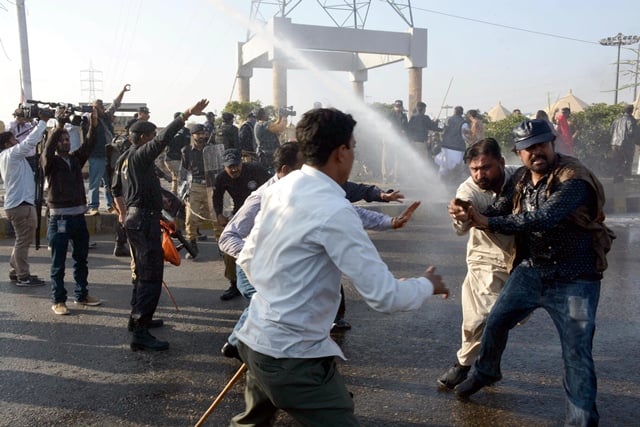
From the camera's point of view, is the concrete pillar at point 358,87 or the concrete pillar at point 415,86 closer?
the concrete pillar at point 415,86

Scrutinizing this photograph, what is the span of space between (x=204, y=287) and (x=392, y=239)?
354cm

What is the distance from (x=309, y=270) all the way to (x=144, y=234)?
3.05m

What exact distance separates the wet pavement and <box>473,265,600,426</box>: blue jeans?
497mm

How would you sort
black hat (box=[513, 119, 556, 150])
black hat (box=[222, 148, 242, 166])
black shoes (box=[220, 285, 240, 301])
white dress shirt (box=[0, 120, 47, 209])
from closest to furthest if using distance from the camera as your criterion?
1. black hat (box=[513, 119, 556, 150])
2. black hat (box=[222, 148, 242, 166])
3. black shoes (box=[220, 285, 240, 301])
4. white dress shirt (box=[0, 120, 47, 209])

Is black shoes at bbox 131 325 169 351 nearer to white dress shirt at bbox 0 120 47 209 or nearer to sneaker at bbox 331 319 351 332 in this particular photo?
sneaker at bbox 331 319 351 332

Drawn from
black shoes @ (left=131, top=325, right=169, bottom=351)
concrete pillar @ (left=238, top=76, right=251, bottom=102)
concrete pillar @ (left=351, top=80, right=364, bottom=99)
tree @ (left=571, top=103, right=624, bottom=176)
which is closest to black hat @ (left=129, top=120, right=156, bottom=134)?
black shoes @ (left=131, top=325, right=169, bottom=351)

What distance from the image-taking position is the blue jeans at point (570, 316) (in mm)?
2959

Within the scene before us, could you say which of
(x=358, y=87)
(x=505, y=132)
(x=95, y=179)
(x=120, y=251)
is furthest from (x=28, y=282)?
(x=358, y=87)

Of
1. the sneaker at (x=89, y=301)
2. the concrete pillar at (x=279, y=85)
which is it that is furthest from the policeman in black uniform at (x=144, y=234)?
the concrete pillar at (x=279, y=85)

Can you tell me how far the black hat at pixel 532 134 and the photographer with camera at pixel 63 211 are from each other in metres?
4.09

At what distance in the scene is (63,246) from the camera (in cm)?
561

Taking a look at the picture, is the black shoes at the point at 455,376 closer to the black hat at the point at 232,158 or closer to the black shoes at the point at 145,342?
the black shoes at the point at 145,342

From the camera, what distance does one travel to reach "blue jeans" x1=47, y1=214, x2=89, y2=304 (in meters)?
5.56

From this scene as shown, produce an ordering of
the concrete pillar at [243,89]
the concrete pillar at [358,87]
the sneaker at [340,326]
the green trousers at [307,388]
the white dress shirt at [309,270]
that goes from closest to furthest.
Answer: the white dress shirt at [309,270] < the green trousers at [307,388] < the sneaker at [340,326] < the concrete pillar at [358,87] < the concrete pillar at [243,89]
